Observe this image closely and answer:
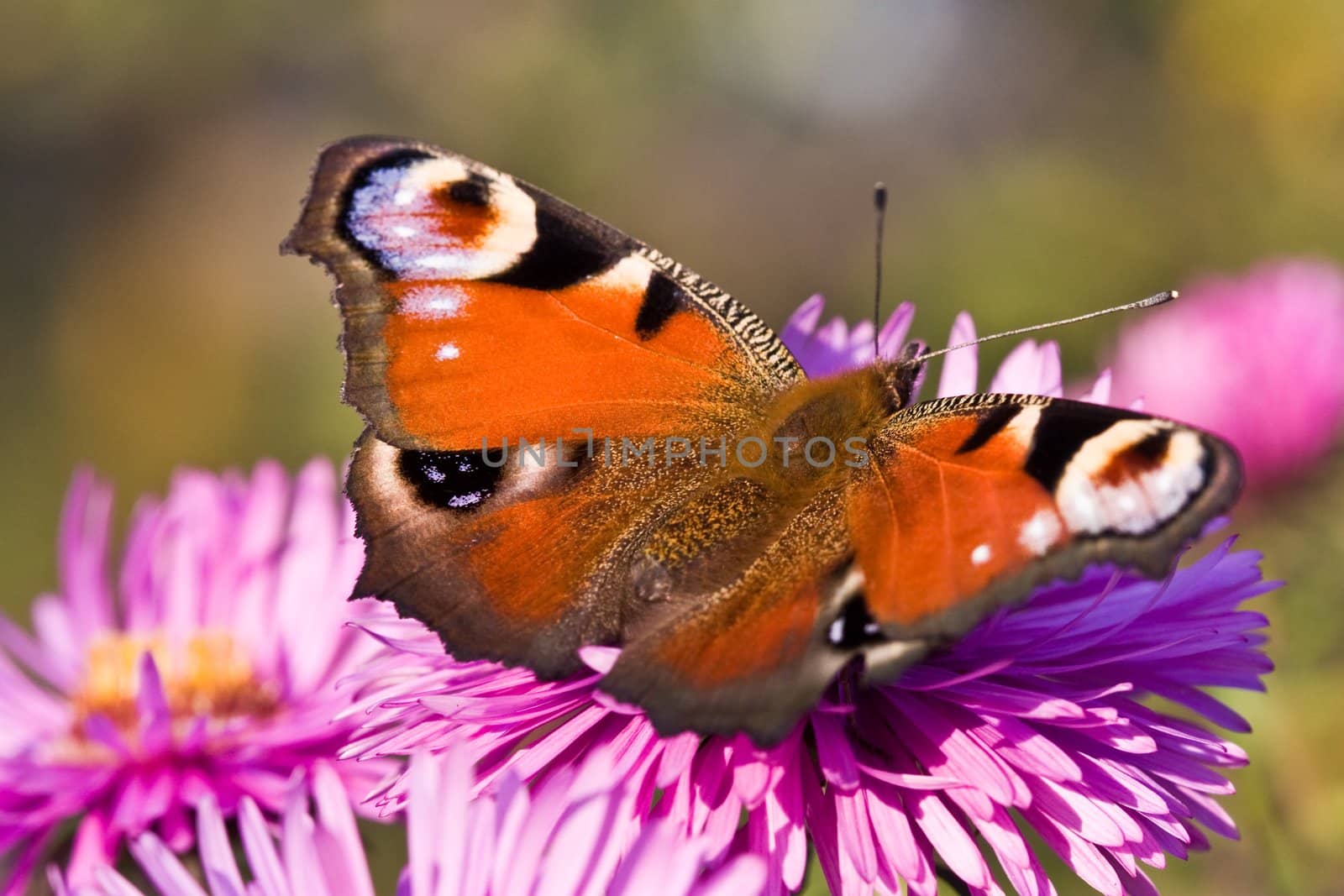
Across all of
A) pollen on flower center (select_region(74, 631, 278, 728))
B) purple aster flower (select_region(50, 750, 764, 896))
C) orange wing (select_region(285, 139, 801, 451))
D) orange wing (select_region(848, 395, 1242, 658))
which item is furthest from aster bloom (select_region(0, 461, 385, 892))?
orange wing (select_region(848, 395, 1242, 658))

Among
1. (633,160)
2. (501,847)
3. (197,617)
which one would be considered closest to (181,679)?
(197,617)

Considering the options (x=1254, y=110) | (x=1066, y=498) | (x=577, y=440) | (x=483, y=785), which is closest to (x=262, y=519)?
(x=577, y=440)

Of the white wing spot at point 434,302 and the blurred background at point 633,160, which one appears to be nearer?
the white wing spot at point 434,302

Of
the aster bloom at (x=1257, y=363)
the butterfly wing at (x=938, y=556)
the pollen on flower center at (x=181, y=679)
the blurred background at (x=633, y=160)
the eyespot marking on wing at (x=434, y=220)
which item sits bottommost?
the pollen on flower center at (x=181, y=679)

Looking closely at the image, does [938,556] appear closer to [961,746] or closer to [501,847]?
[961,746]

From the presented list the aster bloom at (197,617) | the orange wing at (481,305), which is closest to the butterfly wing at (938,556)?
the orange wing at (481,305)

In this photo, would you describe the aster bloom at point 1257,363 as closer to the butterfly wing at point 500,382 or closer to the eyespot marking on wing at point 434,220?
the butterfly wing at point 500,382

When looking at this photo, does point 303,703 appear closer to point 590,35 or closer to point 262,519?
point 262,519

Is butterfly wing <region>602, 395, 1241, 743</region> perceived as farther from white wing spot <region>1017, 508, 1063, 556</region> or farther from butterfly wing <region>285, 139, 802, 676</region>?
butterfly wing <region>285, 139, 802, 676</region>
